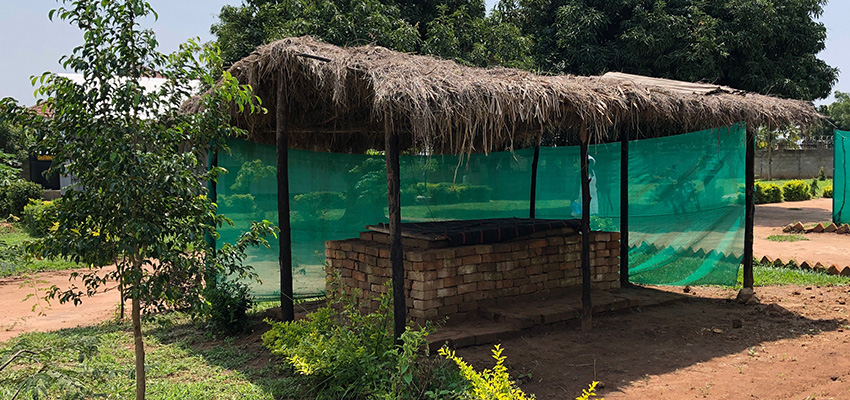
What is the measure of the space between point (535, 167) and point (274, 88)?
13.2 feet

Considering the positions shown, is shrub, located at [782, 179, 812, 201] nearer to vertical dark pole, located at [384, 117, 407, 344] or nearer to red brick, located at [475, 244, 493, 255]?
red brick, located at [475, 244, 493, 255]

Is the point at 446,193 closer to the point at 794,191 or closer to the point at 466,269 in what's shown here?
the point at 466,269

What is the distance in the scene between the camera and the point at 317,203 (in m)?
7.45

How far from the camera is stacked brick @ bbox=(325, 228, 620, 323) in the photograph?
5.98 m

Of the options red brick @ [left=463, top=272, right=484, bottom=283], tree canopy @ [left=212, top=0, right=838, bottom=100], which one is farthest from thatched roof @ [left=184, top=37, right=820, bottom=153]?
tree canopy @ [left=212, top=0, right=838, bottom=100]

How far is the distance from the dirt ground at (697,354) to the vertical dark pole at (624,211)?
3.43 ft

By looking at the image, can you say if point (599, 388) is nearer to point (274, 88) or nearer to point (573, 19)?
point (274, 88)

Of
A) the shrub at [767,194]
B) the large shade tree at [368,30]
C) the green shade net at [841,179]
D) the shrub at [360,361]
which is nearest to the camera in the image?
the shrub at [360,361]

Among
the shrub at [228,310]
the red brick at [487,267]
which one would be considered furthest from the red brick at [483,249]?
the shrub at [228,310]

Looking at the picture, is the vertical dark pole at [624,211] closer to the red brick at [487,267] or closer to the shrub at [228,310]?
the red brick at [487,267]

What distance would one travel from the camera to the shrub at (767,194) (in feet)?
69.5

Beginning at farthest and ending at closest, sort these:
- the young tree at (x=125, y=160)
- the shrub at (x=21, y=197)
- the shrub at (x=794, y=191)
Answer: the shrub at (x=794, y=191) → the shrub at (x=21, y=197) → the young tree at (x=125, y=160)

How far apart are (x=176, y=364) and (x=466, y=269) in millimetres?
2765

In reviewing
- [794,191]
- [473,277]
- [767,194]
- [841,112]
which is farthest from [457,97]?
[841,112]
